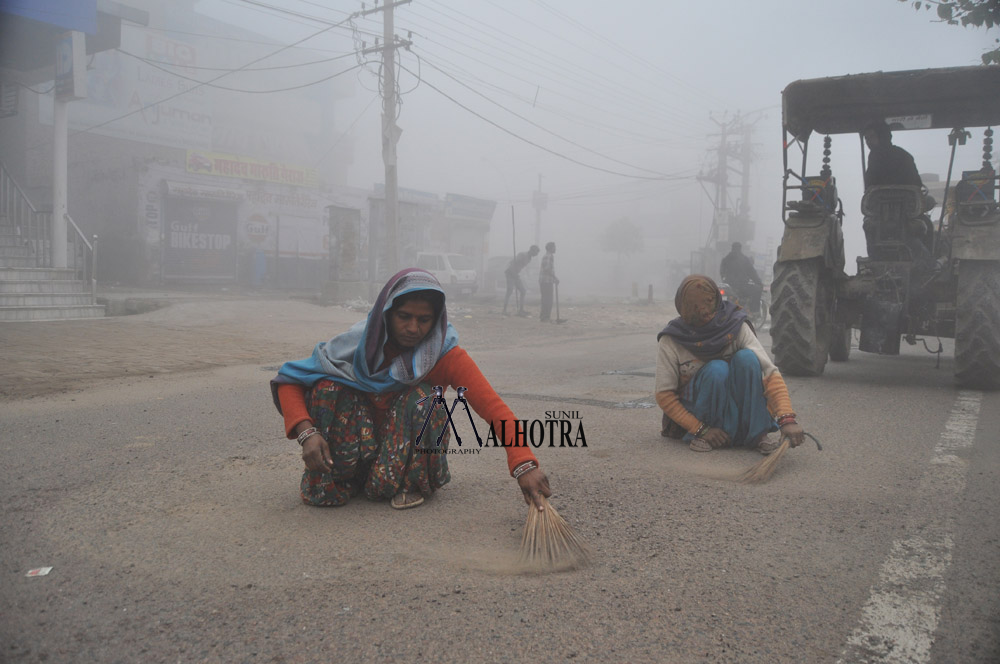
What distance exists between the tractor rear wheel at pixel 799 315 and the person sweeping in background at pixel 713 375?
264 centimetres

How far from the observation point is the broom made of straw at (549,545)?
2369mm

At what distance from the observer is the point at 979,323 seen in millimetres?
5652

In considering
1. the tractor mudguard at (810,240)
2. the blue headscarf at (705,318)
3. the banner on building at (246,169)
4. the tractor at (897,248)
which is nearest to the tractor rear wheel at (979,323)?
the tractor at (897,248)

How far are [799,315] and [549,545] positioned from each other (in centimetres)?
466

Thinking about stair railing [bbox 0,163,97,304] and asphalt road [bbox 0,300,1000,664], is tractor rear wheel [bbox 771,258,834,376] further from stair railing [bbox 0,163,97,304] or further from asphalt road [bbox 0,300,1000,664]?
stair railing [bbox 0,163,97,304]

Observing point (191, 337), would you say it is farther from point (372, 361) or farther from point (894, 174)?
point (894, 174)

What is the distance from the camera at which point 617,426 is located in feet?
15.4

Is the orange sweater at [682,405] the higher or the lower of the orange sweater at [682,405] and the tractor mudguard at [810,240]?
the lower

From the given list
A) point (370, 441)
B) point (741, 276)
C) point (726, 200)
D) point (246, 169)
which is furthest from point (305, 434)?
point (726, 200)

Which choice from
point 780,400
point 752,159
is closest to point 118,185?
point 780,400

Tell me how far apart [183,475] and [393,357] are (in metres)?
1.40

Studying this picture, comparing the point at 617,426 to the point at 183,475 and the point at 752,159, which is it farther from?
the point at 752,159

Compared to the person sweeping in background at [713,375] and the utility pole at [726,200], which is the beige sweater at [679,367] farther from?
the utility pole at [726,200]

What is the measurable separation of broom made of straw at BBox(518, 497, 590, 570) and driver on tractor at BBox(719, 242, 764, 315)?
10.8m
